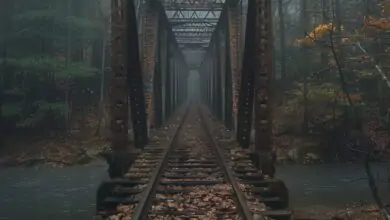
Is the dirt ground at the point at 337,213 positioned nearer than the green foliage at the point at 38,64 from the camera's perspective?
Yes

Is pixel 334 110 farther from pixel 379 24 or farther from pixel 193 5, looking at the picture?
pixel 193 5

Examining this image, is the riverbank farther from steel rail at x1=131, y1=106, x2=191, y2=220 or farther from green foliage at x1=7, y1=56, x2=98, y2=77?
steel rail at x1=131, y1=106, x2=191, y2=220

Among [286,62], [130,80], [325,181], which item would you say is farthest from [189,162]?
[286,62]

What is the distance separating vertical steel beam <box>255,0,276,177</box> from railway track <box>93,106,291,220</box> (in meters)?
0.46

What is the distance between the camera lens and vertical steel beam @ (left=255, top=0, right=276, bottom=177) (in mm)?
10062

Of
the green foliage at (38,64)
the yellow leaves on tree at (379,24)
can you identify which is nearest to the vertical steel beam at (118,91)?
the yellow leaves on tree at (379,24)

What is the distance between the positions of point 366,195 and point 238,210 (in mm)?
10060

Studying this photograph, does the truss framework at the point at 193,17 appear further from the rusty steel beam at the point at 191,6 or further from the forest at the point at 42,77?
the forest at the point at 42,77

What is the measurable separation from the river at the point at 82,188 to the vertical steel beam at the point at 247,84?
2.51 meters

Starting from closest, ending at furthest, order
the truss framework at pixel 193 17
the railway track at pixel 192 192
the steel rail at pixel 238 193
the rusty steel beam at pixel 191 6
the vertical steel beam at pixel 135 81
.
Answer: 1. the steel rail at pixel 238 193
2. the railway track at pixel 192 192
3. the vertical steel beam at pixel 135 81
4. the rusty steel beam at pixel 191 6
5. the truss framework at pixel 193 17

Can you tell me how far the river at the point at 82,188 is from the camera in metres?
14.2

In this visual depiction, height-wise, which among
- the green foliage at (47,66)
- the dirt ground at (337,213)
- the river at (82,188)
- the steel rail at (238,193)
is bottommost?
the river at (82,188)

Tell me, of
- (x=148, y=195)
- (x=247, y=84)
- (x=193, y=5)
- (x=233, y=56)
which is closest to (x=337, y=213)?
(x=247, y=84)

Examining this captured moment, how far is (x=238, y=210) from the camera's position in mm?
7406
